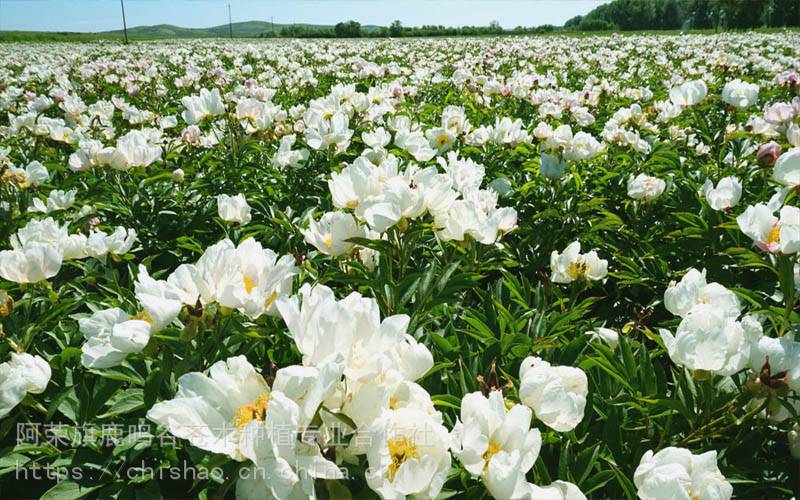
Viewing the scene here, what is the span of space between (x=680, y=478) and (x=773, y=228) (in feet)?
3.22

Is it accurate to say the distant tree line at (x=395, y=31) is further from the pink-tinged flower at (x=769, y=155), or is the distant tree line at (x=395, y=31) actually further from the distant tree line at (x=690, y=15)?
the pink-tinged flower at (x=769, y=155)

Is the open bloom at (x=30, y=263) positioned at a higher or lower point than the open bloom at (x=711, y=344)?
higher

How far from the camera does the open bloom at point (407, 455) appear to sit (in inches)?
33.8

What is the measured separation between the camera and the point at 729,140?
350cm

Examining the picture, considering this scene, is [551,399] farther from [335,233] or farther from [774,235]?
[774,235]

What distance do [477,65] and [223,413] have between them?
28.7 ft

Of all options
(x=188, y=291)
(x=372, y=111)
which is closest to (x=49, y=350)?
(x=188, y=291)

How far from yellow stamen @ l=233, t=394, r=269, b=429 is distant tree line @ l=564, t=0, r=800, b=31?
1681 inches

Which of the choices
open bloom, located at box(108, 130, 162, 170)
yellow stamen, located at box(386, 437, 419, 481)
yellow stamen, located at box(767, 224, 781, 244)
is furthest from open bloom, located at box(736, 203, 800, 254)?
open bloom, located at box(108, 130, 162, 170)

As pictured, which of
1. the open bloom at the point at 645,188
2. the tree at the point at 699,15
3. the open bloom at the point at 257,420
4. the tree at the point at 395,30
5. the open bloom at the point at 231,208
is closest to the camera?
the open bloom at the point at 257,420

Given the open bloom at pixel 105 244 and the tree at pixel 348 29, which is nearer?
the open bloom at pixel 105 244

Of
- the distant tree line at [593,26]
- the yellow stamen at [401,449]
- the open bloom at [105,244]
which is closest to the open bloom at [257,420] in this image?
the yellow stamen at [401,449]

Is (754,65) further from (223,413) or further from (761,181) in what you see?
(223,413)

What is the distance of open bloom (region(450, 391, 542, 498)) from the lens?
91 cm
